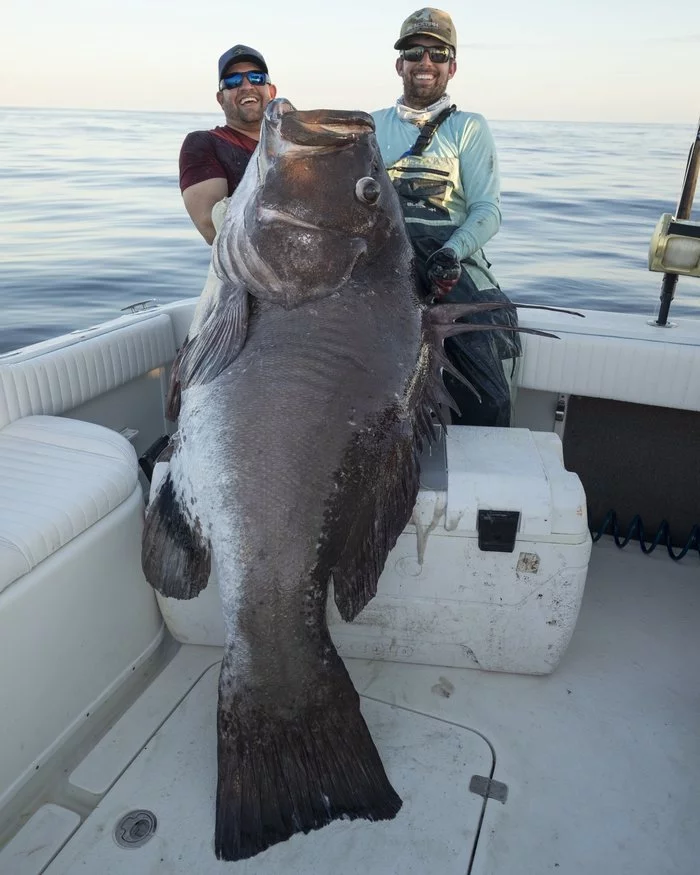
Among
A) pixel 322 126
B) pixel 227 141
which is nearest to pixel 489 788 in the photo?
pixel 322 126

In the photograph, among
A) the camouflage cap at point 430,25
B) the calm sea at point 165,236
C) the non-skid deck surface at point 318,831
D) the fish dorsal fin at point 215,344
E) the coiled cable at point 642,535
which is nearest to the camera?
the non-skid deck surface at point 318,831

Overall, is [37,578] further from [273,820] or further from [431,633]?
[431,633]

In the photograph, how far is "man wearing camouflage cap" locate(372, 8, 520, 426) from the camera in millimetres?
2730

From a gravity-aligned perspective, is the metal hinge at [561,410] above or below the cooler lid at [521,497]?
below

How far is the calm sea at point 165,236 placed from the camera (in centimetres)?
984

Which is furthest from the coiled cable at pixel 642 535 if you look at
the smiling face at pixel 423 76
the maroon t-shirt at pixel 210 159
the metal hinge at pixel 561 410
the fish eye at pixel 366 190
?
the maroon t-shirt at pixel 210 159

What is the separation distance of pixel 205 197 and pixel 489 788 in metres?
2.41

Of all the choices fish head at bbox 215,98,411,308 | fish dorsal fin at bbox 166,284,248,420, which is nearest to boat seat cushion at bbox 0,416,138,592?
fish dorsal fin at bbox 166,284,248,420

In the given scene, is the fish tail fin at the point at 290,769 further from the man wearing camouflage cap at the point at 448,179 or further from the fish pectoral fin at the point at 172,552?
the man wearing camouflage cap at the point at 448,179

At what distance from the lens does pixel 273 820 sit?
1.67 m

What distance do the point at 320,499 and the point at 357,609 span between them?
0.35 metres

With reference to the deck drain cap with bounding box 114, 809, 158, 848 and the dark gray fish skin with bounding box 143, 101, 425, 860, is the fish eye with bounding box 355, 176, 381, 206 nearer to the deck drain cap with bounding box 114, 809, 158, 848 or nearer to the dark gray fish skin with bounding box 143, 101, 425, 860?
the dark gray fish skin with bounding box 143, 101, 425, 860

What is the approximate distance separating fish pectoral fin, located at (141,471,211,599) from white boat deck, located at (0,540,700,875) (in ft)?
1.44

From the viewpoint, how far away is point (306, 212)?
206 centimetres
